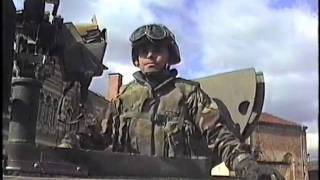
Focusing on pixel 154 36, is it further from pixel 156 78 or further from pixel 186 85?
pixel 186 85

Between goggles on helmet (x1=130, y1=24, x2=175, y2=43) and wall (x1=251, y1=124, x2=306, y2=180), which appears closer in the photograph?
goggles on helmet (x1=130, y1=24, x2=175, y2=43)

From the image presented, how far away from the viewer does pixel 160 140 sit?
4.73m

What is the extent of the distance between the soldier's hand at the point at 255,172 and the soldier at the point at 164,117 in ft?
0.15

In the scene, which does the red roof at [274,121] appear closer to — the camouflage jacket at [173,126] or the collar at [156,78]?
the collar at [156,78]

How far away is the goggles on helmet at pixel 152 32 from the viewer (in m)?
5.12

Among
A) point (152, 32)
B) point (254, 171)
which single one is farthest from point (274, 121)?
point (254, 171)

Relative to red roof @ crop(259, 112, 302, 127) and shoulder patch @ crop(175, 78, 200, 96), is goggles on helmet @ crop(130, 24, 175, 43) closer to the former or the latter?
shoulder patch @ crop(175, 78, 200, 96)

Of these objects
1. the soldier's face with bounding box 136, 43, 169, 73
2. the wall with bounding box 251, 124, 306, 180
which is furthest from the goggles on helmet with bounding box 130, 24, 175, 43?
the wall with bounding box 251, 124, 306, 180

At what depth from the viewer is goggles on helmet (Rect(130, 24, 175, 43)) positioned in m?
5.12

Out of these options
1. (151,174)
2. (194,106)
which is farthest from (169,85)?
(151,174)

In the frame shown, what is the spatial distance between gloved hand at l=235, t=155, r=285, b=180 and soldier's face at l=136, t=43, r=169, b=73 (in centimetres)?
125

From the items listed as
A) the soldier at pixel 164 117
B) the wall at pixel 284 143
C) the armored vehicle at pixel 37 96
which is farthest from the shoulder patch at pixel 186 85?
the wall at pixel 284 143

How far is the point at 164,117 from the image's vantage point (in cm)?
484

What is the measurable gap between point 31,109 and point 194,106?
4.84 ft
